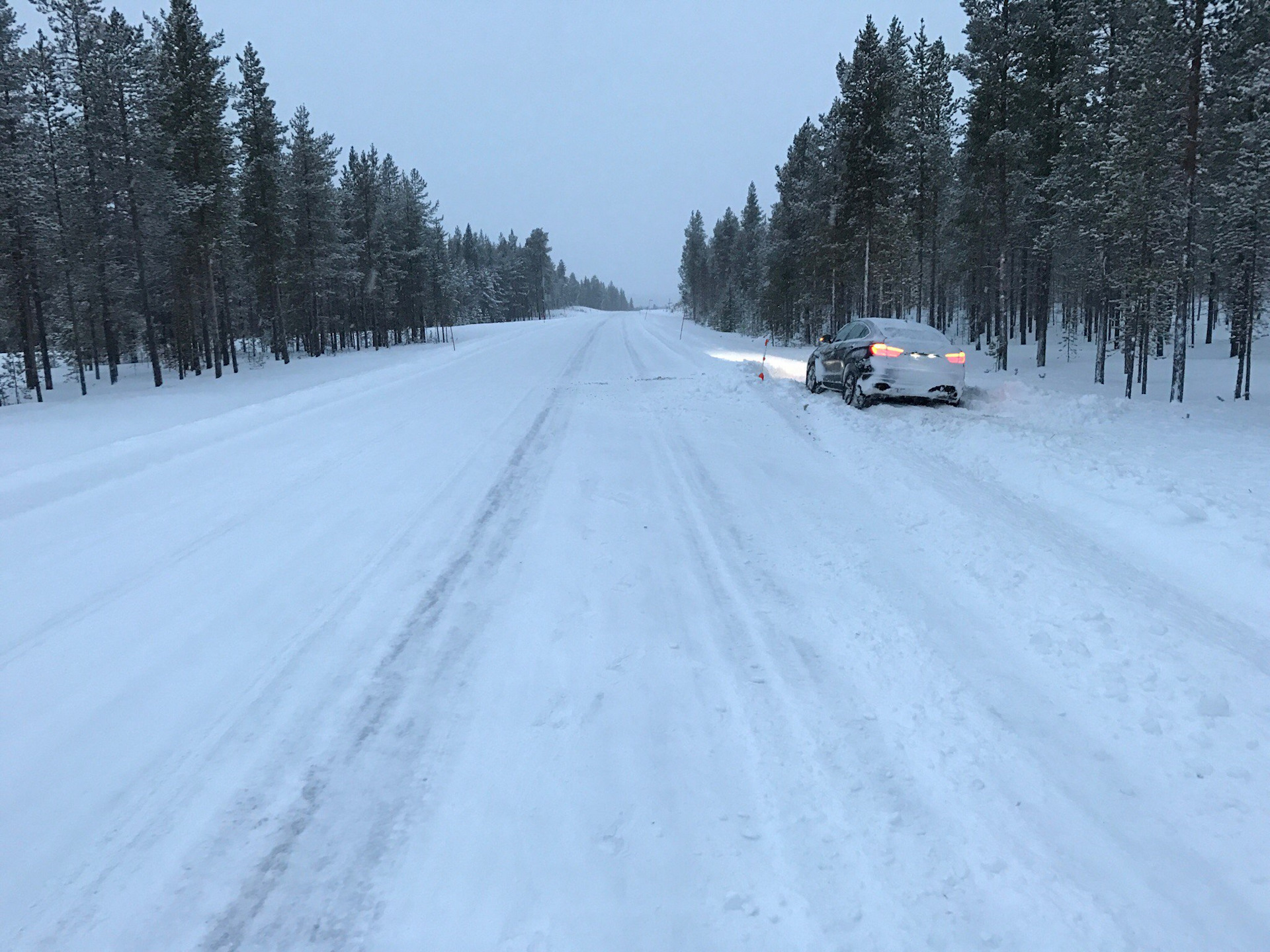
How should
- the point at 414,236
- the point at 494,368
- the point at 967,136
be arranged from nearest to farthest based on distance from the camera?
1. the point at 494,368
2. the point at 967,136
3. the point at 414,236

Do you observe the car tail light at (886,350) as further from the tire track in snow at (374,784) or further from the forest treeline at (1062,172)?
the forest treeline at (1062,172)

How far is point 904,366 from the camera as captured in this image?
1211cm

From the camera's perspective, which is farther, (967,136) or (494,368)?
(967,136)

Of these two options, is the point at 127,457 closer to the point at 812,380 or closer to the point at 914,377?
the point at 914,377

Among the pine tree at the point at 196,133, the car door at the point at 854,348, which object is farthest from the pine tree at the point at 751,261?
the car door at the point at 854,348

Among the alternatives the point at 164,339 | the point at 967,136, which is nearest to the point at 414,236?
the point at 164,339

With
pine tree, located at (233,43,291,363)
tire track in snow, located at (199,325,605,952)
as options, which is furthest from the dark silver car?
pine tree, located at (233,43,291,363)

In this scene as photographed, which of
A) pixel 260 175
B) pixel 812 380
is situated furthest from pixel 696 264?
pixel 812 380

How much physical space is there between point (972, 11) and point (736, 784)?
30.4 meters

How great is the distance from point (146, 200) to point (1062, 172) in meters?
33.0

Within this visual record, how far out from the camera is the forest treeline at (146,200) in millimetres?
24469

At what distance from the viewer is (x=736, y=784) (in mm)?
3014

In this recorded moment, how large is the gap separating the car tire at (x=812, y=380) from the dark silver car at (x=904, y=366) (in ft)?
7.19

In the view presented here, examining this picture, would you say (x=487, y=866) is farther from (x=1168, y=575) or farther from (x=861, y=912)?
(x=1168, y=575)
